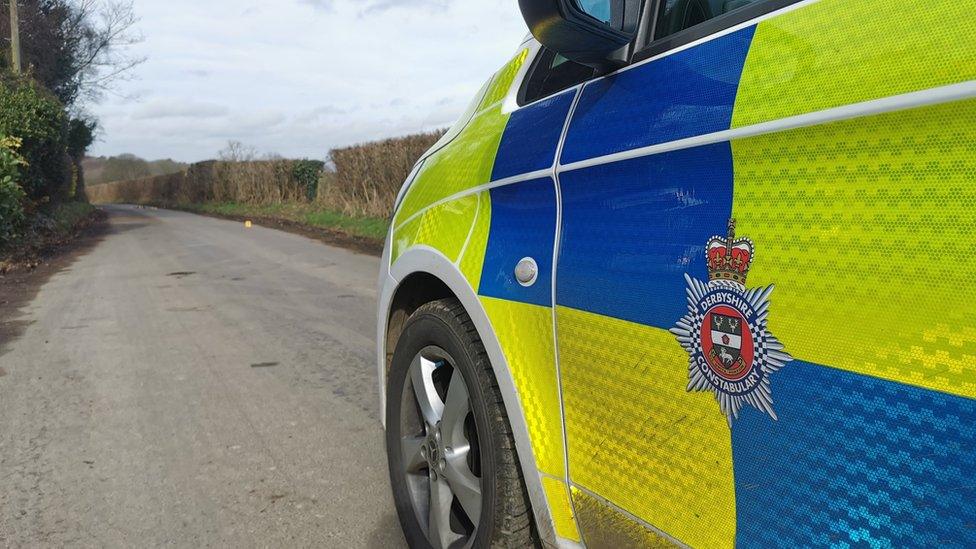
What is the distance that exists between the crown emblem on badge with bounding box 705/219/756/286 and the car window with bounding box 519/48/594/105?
727mm

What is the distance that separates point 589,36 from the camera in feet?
5.04

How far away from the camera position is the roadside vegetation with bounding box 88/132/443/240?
53.5ft

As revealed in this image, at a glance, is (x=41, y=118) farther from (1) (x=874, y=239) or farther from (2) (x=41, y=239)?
(1) (x=874, y=239)

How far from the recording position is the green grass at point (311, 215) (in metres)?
15.7

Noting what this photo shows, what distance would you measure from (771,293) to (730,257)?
10 centimetres

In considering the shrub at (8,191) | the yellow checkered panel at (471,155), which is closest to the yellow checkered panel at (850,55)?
the yellow checkered panel at (471,155)

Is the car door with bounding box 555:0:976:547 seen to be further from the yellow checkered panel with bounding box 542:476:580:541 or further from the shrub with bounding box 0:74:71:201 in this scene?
the shrub with bounding box 0:74:71:201

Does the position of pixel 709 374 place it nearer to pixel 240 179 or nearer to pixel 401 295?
pixel 401 295

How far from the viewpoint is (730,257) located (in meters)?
1.19

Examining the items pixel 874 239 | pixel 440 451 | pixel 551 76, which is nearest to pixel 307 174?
pixel 440 451

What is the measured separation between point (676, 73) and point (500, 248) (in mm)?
678

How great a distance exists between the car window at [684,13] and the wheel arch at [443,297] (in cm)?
86

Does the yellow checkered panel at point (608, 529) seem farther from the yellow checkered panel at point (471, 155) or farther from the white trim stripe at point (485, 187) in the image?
the yellow checkered panel at point (471, 155)

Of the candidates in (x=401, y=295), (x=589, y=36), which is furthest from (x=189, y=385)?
(x=589, y=36)
